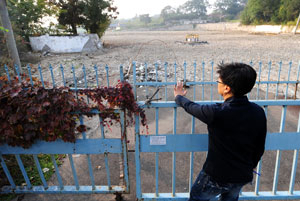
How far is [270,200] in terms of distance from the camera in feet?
8.89

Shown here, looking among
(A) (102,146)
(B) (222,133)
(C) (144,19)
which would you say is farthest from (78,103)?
(C) (144,19)

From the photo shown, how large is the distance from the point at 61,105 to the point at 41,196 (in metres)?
1.48

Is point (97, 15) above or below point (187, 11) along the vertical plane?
below

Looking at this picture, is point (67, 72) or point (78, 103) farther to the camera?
point (67, 72)

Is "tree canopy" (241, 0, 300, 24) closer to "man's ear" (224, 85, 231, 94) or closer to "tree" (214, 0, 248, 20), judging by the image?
"tree" (214, 0, 248, 20)

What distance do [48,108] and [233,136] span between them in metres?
1.81

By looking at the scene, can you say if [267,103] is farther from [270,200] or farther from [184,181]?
[184,181]

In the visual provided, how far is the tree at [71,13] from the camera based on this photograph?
17.0 metres

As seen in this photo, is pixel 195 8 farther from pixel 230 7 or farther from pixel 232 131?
pixel 232 131

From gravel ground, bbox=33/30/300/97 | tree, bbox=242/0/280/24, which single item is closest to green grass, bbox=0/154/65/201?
gravel ground, bbox=33/30/300/97

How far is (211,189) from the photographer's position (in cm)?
186

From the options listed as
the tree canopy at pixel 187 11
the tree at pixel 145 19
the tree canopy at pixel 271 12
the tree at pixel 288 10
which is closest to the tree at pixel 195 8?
the tree canopy at pixel 187 11

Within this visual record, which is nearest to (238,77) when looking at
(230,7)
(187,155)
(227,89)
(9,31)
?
(227,89)

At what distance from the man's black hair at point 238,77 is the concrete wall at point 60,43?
55.5ft
